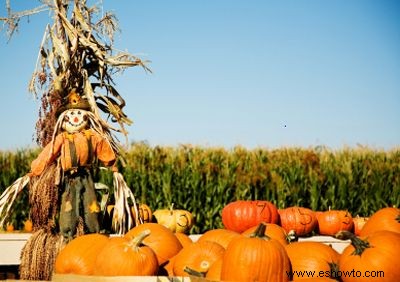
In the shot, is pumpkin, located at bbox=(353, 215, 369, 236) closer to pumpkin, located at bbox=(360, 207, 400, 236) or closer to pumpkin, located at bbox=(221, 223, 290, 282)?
pumpkin, located at bbox=(360, 207, 400, 236)

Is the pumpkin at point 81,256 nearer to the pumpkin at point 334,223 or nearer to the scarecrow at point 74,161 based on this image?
the scarecrow at point 74,161

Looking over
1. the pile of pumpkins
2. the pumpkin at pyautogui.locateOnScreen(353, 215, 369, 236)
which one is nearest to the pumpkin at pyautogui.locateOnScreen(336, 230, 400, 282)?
the pile of pumpkins

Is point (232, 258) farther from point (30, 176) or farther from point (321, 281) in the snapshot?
point (30, 176)

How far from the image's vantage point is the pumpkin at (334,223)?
7.07 meters

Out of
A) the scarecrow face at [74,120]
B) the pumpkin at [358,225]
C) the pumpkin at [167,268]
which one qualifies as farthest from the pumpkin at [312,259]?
the pumpkin at [358,225]

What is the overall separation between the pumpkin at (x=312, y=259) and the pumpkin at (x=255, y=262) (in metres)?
0.18

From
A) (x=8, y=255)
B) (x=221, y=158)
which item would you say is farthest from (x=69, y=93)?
(x=221, y=158)

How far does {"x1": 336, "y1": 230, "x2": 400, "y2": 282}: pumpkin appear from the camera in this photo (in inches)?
113

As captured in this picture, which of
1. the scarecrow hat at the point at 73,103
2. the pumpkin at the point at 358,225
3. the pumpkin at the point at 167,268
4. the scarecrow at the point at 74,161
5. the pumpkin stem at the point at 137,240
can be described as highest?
the scarecrow hat at the point at 73,103

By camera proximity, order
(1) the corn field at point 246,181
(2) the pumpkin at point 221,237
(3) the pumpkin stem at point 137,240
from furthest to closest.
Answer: (1) the corn field at point 246,181
(2) the pumpkin at point 221,237
(3) the pumpkin stem at point 137,240

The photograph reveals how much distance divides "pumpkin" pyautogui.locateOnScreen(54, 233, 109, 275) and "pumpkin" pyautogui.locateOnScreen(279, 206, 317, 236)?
361 centimetres

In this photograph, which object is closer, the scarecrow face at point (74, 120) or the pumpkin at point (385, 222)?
the pumpkin at point (385, 222)

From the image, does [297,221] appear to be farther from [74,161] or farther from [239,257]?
[239,257]

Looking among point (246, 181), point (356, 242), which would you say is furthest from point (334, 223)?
point (356, 242)
